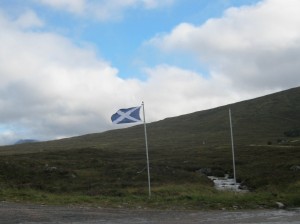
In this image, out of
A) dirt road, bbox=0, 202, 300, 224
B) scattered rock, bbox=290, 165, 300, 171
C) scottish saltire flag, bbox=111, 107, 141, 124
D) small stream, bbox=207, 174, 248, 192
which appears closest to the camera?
dirt road, bbox=0, 202, 300, 224

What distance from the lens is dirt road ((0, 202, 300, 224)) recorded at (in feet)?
54.1

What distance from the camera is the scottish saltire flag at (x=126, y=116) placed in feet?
89.0

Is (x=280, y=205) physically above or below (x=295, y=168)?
below

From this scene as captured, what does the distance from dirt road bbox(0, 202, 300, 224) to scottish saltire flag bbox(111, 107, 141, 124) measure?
805 centimetres

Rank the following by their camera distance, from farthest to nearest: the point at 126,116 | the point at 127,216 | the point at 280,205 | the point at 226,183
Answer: the point at 226,183 < the point at 126,116 < the point at 280,205 < the point at 127,216

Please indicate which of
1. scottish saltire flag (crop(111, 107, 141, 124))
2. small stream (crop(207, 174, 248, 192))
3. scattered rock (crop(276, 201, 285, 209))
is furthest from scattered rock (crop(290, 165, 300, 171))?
scattered rock (crop(276, 201, 285, 209))

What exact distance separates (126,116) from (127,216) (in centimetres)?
1021

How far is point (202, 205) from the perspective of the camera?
21891 millimetres

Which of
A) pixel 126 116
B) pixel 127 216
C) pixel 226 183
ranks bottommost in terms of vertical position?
pixel 226 183

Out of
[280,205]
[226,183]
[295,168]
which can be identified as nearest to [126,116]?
[280,205]

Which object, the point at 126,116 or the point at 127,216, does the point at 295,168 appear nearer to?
the point at 126,116

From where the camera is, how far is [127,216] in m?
17.8

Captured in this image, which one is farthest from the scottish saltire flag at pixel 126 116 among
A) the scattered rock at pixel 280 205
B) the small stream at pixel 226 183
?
the small stream at pixel 226 183

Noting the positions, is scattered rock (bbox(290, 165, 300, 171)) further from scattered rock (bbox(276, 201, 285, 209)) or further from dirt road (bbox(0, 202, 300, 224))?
dirt road (bbox(0, 202, 300, 224))
